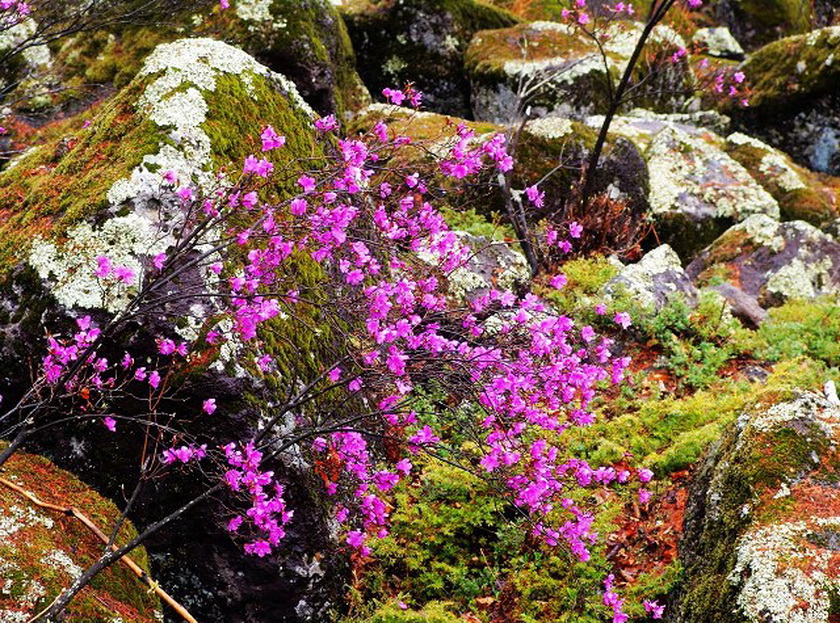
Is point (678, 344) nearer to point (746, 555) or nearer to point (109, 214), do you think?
point (746, 555)

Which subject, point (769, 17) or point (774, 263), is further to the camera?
point (769, 17)

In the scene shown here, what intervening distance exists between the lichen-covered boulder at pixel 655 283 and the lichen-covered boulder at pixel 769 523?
138 inches

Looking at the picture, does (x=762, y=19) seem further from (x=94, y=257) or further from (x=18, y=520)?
(x=18, y=520)

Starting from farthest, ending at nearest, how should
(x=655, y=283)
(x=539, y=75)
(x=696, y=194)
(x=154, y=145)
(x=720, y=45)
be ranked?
(x=720, y=45), (x=539, y=75), (x=696, y=194), (x=655, y=283), (x=154, y=145)

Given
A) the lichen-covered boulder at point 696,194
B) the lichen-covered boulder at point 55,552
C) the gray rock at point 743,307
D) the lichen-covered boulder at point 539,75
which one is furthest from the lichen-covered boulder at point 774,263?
the lichen-covered boulder at point 55,552

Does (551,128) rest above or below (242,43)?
below

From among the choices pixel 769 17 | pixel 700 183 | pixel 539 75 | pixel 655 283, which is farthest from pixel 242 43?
pixel 769 17

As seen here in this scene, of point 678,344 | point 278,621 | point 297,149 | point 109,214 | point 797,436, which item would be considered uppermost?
point 109,214

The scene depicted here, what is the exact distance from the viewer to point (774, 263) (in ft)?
30.9

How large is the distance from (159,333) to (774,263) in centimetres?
824

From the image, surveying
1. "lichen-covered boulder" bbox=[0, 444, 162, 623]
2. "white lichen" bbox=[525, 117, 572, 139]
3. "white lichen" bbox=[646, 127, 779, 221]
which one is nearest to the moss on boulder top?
"lichen-covered boulder" bbox=[0, 444, 162, 623]

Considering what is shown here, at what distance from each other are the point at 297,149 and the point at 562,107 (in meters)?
9.00

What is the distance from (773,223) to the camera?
9.95 m

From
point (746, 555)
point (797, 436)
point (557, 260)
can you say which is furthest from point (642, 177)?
point (746, 555)
